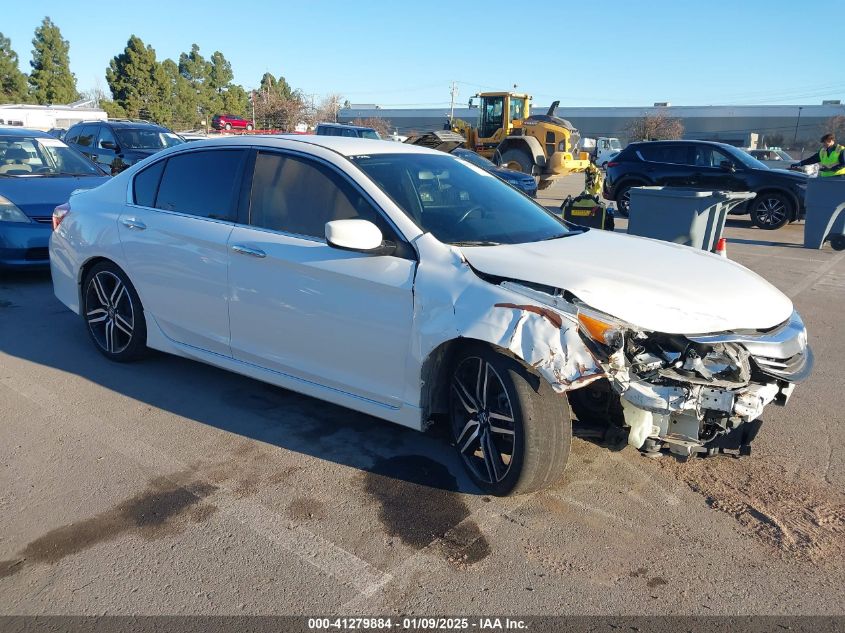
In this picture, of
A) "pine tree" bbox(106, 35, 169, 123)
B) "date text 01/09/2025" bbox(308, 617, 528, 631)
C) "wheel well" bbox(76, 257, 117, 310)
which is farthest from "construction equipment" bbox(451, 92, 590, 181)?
"pine tree" bbox(106, 35, 169, 123)

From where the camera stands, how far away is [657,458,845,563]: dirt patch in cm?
310

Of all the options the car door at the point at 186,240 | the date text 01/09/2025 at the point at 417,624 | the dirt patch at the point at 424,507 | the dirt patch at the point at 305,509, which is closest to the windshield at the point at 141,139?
the car door at the point at 186,240

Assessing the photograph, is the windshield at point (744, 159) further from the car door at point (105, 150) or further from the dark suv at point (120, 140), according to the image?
the car door at point (105, 150)

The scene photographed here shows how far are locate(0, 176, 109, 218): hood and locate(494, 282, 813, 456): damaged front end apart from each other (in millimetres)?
6474

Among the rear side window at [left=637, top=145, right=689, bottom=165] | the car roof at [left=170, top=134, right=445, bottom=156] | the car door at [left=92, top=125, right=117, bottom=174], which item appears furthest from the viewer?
the rear side window at [left=637, top=145, right=689, bottom=165]

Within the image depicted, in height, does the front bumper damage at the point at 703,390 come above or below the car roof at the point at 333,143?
below

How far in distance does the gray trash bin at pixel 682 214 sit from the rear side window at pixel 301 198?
6.02 m

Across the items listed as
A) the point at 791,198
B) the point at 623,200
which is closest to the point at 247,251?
the point at 791,198

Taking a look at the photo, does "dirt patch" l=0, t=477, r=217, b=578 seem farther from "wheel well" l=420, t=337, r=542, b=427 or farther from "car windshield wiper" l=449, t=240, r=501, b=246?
"car windshield wiper" l=449, t=240, r=501, b=246

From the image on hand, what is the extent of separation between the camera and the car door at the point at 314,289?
3553 mm

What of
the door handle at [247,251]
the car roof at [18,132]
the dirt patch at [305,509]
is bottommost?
the dirt patch at [305,509]

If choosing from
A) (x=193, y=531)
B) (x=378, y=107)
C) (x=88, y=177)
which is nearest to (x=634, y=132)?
(x=378, y=107)

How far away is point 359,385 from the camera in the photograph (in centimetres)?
372

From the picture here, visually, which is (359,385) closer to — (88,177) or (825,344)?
(825,344)
